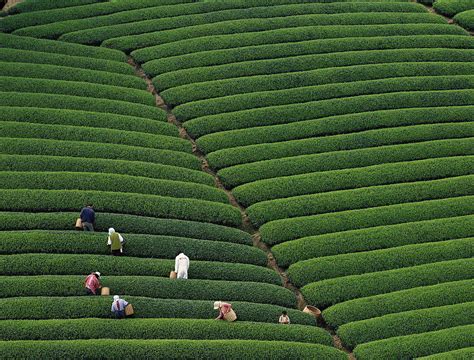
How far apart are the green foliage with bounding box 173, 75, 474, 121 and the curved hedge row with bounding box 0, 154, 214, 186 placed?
15.0 feet

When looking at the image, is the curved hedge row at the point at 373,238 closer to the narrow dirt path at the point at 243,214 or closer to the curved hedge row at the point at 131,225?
the narrow dirt path at the point at 243,214

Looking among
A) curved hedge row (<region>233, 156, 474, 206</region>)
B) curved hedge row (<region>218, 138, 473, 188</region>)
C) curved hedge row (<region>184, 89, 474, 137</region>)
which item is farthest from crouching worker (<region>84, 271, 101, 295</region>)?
curved hedge row (<region>184, 89, 474, 137</region>)

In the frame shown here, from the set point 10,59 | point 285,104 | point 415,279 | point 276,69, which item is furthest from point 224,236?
point 10,59

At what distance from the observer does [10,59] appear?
114ft

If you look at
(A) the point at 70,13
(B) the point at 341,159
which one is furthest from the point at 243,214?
(A) the point at 70,13

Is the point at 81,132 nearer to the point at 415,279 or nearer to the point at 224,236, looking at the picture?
the point at 224,236

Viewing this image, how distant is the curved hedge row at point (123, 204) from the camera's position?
26250mm

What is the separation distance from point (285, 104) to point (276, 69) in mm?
2659

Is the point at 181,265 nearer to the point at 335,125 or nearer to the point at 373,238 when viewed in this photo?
the point at 373,238

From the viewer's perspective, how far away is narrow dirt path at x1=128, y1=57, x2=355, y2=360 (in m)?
24.4

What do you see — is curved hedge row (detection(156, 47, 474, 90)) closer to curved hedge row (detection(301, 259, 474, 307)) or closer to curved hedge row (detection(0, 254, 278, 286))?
curved hedge row (detection(0, 254, 278, 286))

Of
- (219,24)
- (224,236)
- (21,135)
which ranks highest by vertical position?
(219,24)

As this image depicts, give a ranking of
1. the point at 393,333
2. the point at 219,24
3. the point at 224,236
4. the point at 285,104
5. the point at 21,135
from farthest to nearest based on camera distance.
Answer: the point at 219,24, the point at 285,104, the point at 21,135, the point at 224,236, the point at 393,333

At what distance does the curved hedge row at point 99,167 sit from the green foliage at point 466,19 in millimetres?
20400
